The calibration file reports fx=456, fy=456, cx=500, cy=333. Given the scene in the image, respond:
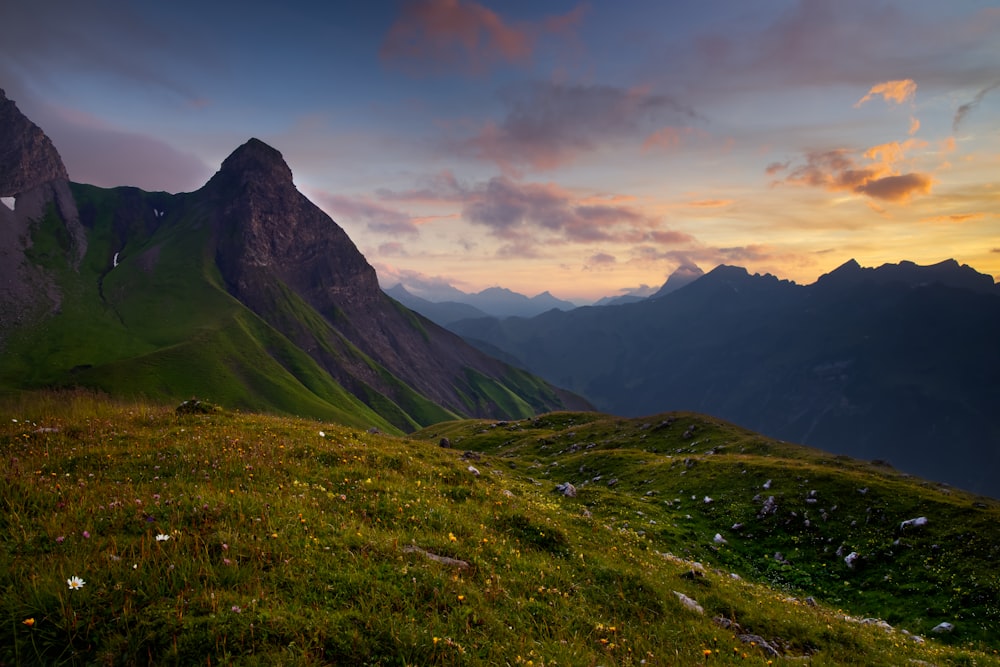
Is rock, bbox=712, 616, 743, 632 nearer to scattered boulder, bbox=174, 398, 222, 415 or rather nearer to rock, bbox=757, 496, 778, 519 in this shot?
scattered boulder, bbox=174, 398, 222, 415

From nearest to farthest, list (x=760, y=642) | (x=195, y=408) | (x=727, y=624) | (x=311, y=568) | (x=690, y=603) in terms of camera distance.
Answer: (x=311, y=568) → (x=760, y=642) → (x=727, y=624) → (x=690, y=603) → (x=195, y=408)

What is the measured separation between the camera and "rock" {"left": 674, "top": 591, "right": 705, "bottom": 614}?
38.9 feet

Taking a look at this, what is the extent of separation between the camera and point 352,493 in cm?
1244

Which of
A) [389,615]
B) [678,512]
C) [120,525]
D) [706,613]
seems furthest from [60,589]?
[678,512]

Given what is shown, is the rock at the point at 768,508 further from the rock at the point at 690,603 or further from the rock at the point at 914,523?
the rock at the point at 690,603

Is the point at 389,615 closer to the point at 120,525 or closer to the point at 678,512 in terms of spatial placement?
the point at 120,525

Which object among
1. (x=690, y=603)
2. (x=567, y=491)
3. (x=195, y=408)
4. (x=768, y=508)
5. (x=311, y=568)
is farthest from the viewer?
(x=768, y=508)

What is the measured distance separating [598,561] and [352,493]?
7.12m

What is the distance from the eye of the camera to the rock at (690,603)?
11.9 meters

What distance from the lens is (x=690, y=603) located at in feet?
39.8

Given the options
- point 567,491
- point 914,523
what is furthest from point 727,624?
point 914,523

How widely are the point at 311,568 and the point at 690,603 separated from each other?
9795 mm

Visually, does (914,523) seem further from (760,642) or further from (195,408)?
(195,408)

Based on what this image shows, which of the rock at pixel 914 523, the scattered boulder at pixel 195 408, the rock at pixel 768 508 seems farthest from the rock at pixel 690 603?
the rock at pixel 914 523
